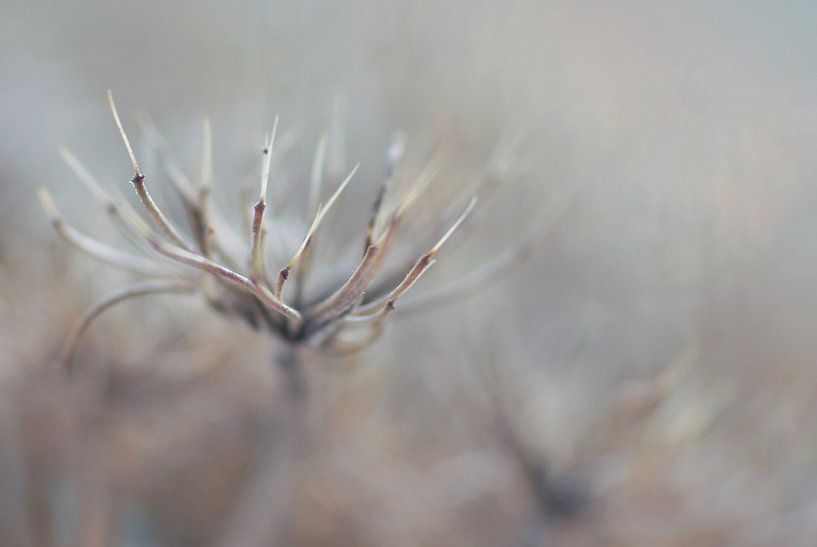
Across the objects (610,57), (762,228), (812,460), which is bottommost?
(812,460)

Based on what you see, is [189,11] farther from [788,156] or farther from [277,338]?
[277,338]

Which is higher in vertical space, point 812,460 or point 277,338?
point 277,338

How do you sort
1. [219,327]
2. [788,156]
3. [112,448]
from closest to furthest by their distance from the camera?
[219,327]
[112,448]
[788,156]

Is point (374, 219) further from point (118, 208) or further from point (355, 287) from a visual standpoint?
point (118, 208)

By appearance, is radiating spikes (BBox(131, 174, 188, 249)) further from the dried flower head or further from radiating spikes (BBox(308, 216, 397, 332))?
radiating spikes (BBox(308, 216, 397, 332))

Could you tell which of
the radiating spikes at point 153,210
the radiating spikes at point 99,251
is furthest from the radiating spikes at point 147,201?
the radiating spikes at point 99,251

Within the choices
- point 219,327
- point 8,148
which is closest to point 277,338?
point 219,327

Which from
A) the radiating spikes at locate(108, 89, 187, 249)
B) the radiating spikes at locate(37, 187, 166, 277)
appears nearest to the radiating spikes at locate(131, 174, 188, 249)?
the radiating spikes at locate(108, 89, 187, 249)

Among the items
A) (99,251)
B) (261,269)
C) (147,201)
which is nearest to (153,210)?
(147,201)
